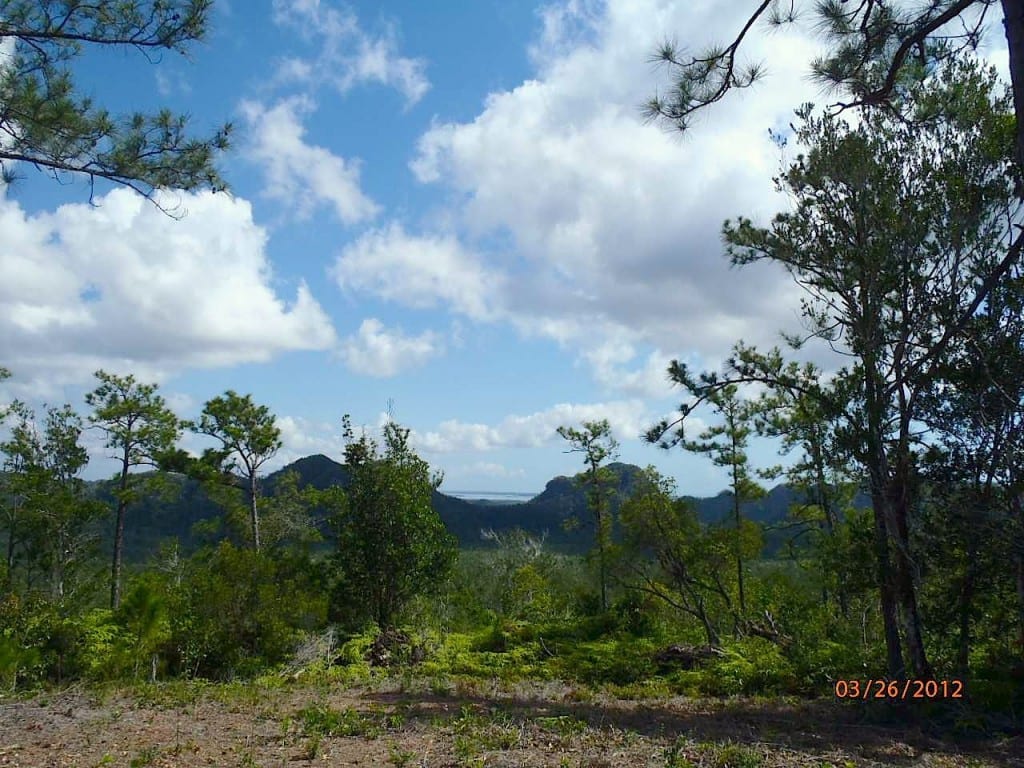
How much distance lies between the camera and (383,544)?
42.0 ft

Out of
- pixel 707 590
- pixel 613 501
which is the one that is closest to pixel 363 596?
pixel 707 590

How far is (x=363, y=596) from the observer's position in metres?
13.0

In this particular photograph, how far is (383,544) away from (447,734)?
687cm

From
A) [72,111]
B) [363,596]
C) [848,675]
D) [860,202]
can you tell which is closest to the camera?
[72,111]

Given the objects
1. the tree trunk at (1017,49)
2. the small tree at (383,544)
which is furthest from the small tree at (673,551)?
the tree trunk at (1017,49)

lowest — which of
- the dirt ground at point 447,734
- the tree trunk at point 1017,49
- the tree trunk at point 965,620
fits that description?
the dirt ground at point 447,734

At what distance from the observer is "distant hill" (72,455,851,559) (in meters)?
29.3

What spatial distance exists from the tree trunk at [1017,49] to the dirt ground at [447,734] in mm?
4615

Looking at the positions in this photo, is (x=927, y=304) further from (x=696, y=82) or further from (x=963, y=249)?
(x=696, y=82)

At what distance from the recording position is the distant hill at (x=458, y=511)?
1155 inches

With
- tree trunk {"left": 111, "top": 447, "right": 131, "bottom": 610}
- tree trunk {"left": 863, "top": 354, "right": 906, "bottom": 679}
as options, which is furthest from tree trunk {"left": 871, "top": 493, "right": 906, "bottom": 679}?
tree trunk {"left": 111, "top": 447, "right": 131, "bottom": 610}

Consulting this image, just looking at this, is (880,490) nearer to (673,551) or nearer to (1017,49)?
(1017,49)

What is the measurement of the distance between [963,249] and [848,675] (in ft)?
17.0

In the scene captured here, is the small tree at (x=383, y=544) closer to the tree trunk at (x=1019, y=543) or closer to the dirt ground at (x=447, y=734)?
the dirt ground at (x=447, y=734)
